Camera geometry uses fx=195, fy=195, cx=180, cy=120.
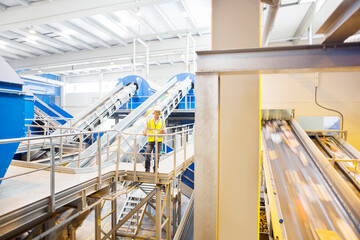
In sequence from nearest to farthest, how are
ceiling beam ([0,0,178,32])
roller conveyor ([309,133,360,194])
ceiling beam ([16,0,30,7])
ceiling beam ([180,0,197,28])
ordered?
1. roller conveyor ([309,133,360,194])
2. ceiling beam ([0,0,178,32])
3. ceiling beam ([16,0,30,7])
4. ceiling beam ([180,0,197,28])

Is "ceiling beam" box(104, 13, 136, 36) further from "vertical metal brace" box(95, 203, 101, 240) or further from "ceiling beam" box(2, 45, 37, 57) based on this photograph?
"vertical metal brace" box(95, 203, 101, 240)

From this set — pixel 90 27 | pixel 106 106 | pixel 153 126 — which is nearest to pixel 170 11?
pixel 90 27

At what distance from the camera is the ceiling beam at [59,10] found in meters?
6.14

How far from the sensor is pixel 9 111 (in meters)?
2.66

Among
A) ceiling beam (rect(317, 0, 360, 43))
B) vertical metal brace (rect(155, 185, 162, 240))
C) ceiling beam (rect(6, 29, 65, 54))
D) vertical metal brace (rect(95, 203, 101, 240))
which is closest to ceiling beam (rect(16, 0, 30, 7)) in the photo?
ceiling beam (rect(6, 29, 65, 54))

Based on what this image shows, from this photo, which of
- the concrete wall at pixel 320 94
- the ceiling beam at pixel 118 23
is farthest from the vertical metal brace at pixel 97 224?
the ceiling beam at pixel 118 23

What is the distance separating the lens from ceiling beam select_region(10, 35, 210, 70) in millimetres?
11219

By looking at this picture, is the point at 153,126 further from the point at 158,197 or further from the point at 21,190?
the point at 21,190

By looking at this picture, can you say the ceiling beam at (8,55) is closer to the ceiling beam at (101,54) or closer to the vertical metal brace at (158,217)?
the ceiling beam at (101,54)

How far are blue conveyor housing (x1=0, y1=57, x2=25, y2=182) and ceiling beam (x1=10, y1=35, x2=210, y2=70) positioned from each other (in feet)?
30.9

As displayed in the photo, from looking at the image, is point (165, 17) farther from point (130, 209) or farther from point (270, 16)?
point (130, 209)

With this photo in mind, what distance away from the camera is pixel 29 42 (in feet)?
37.6

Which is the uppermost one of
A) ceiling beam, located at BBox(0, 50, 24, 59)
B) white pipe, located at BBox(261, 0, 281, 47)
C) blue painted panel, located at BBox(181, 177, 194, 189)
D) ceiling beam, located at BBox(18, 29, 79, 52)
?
ceiling beam, located at BBox(18, 29, 79, 52)

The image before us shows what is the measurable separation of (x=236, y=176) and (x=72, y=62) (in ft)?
45.8
